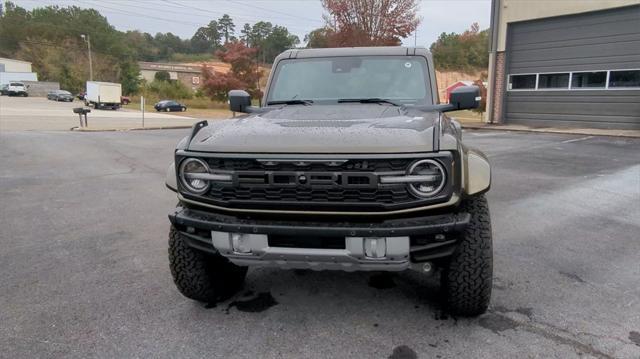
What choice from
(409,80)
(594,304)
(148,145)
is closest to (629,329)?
(594,304)

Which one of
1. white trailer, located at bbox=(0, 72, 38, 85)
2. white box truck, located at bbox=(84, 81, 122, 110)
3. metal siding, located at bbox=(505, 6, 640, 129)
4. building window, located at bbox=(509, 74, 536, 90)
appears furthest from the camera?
white trailer, located at bbox=(0, 72, 38, 85)

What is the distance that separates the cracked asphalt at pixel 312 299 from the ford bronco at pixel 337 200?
0.31 m

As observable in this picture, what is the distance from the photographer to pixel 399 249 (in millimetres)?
2424

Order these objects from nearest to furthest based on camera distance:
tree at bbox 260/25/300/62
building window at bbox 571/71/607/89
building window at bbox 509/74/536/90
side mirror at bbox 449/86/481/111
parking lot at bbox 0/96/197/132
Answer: side mirror at bbox 449/86/481/111 < building window at bbox 571/71/607/89 < building window at bbox 509/74/536/90 < parking lot at bbox 0/96/197/132 < tree at bbox 260/25/300/62

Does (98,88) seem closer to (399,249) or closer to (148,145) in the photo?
(148,145)

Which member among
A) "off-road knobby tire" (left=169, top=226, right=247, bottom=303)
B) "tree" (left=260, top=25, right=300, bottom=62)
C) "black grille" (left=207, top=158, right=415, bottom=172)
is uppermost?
"tree" (left=260, top=25, right=300, bottom=62)

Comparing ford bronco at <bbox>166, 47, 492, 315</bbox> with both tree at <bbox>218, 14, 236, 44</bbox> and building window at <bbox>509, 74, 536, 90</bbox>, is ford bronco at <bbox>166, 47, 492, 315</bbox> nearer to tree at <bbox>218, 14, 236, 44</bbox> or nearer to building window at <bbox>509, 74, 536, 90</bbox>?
building window at <bbox>509, 74, 536, 90</bbox>

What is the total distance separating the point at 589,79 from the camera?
16562 mm

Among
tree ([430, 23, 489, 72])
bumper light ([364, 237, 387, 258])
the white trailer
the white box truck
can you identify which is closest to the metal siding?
bumper light ([364, 237, 387, 258])

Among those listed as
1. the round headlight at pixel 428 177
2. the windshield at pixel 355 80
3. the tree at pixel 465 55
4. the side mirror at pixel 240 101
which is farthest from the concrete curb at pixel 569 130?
the tree at pixel 465 55

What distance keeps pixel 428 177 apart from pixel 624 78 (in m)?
16.6

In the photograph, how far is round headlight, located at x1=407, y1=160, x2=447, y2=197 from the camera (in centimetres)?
243

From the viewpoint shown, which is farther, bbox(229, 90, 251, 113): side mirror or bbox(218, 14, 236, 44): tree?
bbox(218, 14, 236, 44): tree

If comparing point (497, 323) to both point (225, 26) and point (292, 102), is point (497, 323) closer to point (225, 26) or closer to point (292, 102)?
point (292, 102)
